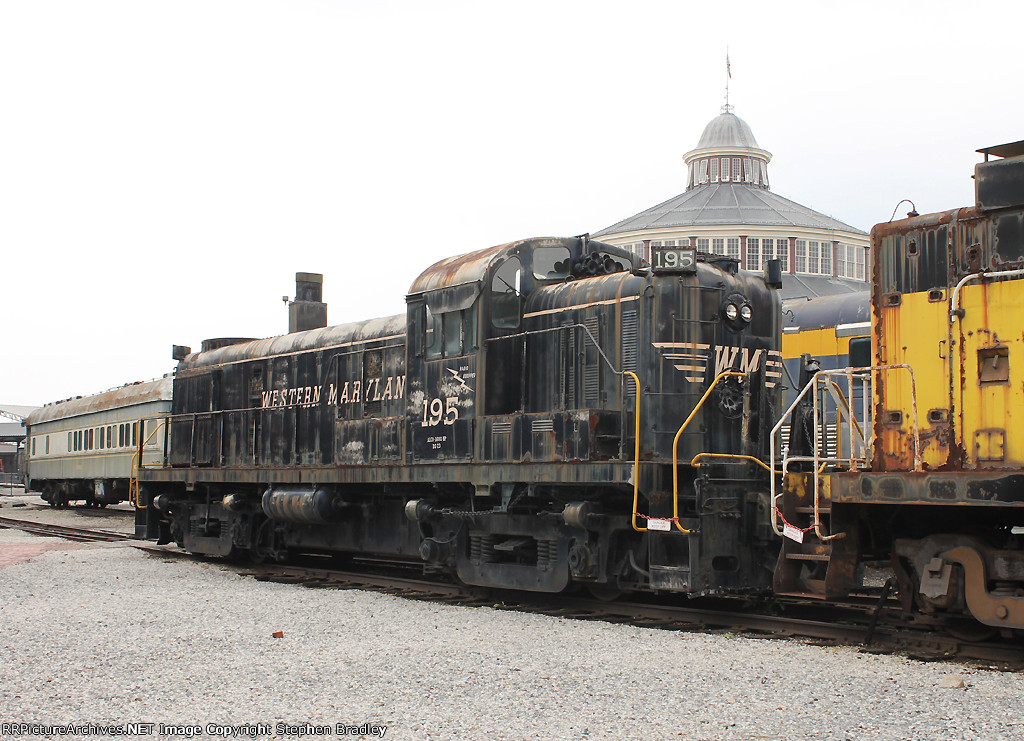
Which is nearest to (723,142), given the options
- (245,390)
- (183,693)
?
(245,390)

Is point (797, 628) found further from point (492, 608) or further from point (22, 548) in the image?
point (22, 548)

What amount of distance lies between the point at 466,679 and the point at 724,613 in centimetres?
352

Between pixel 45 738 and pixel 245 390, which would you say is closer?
pixel 45 738

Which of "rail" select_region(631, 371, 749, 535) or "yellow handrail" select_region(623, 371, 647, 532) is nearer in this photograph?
"rail" select_region(631, 371, 749, 535)

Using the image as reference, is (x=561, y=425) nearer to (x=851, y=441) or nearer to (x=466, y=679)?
(x=851, y=441)

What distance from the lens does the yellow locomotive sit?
695 centimetres

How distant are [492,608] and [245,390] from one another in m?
7.29

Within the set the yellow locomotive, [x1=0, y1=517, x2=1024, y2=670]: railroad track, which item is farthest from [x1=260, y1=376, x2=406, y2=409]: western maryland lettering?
the yellow locomotive

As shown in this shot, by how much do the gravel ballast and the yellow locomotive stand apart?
623 mm

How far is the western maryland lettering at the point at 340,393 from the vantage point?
1272 cm

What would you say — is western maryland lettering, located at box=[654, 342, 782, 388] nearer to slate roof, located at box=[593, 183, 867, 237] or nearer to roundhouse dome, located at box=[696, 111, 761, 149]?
slate roof, located at box=[593, 183, 867, 237]

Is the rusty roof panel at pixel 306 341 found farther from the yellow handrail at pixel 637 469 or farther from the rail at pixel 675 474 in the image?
the rail at pixel 675 474

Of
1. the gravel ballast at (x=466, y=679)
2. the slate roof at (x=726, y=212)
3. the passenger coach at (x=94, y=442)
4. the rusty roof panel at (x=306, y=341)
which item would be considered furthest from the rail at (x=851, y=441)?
the slate roof at (x=726, y=212)

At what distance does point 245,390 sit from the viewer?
52.7ft
